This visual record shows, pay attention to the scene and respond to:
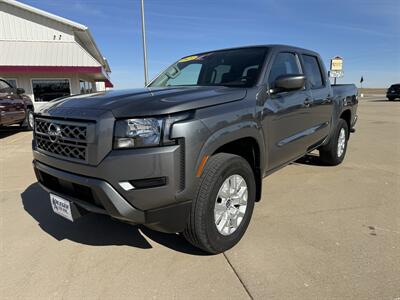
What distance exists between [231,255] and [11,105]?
8968 millimetres

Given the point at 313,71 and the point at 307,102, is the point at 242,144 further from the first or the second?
the point at 313,71

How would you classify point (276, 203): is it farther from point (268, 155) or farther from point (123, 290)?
point (123, 290)

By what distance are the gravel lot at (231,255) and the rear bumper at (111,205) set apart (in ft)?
1.67

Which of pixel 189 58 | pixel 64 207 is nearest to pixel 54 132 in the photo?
pixel 64 207

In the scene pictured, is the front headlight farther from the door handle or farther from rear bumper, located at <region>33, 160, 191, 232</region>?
the door handle

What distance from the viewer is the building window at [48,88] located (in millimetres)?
17953

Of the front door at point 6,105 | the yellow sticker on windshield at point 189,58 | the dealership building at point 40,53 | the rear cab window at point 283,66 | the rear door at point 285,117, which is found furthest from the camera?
the dealership building at point 40,53

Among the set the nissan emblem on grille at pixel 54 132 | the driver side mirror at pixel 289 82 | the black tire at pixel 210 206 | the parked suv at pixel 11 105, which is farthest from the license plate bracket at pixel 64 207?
the parked suv at pixel 11 105

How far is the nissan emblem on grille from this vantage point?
2518 millimetres

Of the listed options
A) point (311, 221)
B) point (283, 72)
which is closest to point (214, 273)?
point (311, 221)

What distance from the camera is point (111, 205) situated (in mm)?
2195

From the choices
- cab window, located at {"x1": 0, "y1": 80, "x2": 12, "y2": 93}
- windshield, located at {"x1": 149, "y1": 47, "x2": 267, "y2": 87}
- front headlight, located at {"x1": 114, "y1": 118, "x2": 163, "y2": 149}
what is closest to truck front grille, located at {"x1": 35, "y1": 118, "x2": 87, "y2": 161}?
front headlight, located at {"x1": 114, "y1": 118, "x2": 163, "y2": 149}

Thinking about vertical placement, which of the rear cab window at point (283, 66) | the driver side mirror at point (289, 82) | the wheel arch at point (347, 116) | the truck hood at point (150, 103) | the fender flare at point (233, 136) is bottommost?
the wheel arch at point (347, 116)

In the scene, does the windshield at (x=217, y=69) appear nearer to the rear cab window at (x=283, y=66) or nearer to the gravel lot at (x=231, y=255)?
the rear cab window at (x=283, y=66)
